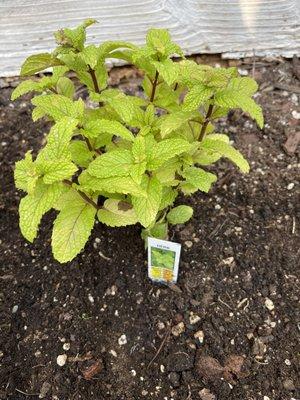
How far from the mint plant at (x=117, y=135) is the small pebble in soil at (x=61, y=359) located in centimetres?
43

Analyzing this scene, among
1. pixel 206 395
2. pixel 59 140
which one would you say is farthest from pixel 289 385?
pixel 59 140

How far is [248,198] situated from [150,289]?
595 millimetres

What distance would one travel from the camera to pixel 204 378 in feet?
5.37

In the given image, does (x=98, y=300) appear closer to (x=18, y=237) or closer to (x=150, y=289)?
(x=150, y=289)

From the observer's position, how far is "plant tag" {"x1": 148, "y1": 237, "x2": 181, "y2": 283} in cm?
160

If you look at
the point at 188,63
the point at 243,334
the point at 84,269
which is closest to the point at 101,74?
the point at 188,63

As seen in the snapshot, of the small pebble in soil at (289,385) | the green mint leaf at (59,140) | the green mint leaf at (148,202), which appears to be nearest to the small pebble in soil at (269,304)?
the small pebble in soil at (289,385)

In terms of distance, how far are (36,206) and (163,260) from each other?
531 millimetres

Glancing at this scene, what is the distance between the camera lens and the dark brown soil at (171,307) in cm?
164

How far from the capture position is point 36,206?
1354 mm

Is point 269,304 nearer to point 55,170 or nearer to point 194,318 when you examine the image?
point 194,318

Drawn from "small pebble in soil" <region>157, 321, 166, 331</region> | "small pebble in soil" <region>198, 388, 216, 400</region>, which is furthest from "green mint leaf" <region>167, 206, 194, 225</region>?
"small pebble in soil" <region>198, 388, 216, 400</region>

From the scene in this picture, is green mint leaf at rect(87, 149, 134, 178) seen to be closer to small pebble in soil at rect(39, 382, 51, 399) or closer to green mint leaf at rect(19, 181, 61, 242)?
green mint leaf at rect(19, 181, 61, 242)

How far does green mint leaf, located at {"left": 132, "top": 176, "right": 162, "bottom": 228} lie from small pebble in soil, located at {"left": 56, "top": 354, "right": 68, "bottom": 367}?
625 millimetres
